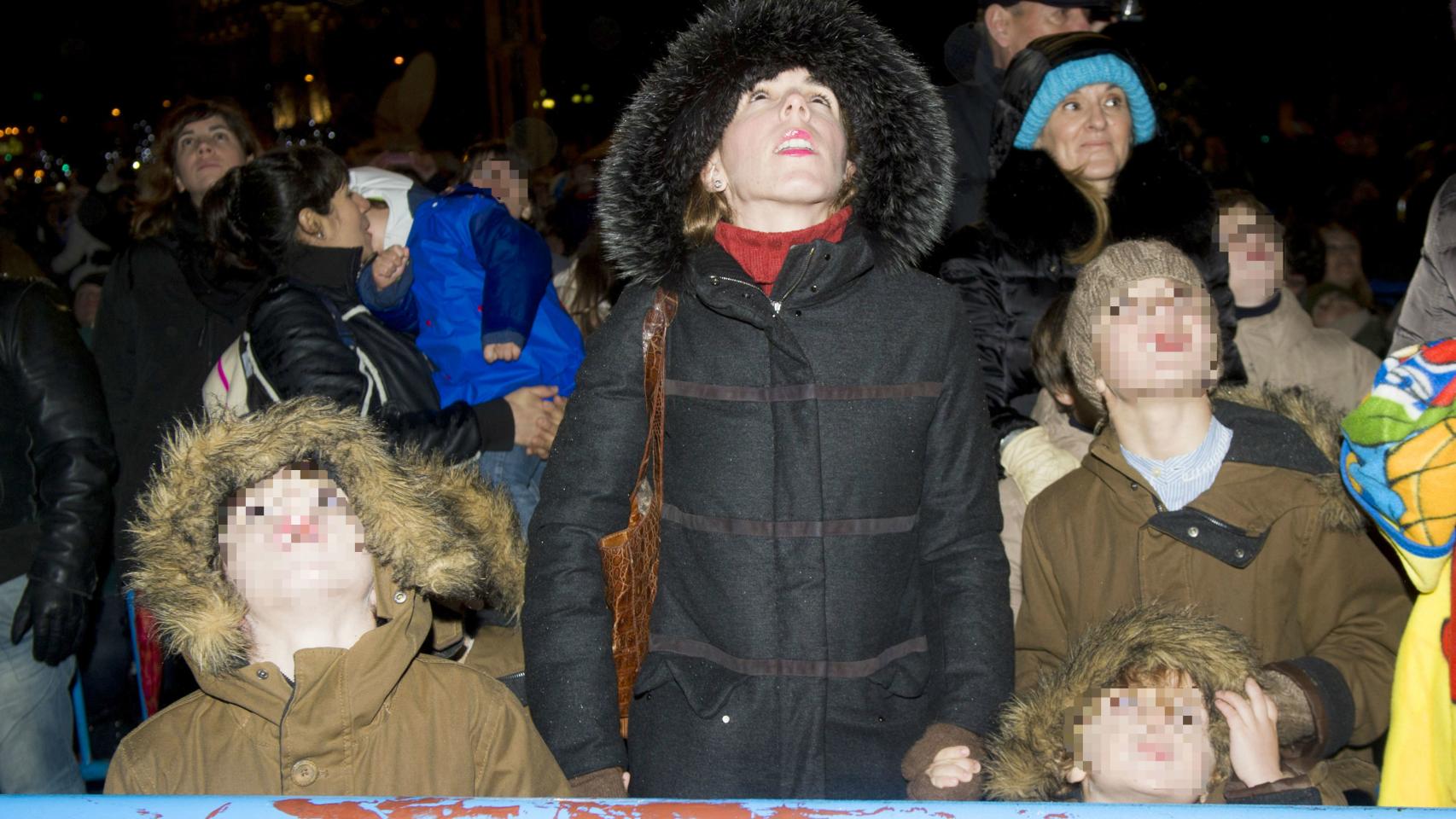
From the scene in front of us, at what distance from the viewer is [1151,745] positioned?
2072mm

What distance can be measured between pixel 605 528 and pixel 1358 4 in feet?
61.3

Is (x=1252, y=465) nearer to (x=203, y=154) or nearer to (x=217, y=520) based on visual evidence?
(x=217, y=520)

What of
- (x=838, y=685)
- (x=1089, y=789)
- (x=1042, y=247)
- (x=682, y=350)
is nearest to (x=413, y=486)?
(x=682, y=350)

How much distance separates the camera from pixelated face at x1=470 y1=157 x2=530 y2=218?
16.0 ft

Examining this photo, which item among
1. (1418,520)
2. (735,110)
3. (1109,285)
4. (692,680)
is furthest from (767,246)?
(1418,520)

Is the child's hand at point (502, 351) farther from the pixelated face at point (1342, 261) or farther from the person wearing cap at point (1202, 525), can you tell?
the pixelated face at point (1342, 261)

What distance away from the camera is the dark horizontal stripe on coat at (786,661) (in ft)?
7.20

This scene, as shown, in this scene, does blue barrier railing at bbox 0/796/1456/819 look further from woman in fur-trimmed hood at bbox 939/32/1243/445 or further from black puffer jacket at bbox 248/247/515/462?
woman in fur-trimmed hood at bbox 939/32/1243/445

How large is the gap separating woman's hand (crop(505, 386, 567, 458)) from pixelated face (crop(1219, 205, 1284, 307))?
2.10 metres

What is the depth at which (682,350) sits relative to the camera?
2326 millimetres

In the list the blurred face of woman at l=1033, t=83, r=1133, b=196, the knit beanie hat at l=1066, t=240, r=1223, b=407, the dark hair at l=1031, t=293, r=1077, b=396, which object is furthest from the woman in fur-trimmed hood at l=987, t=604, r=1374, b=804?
the blurred face of woman at l=1033, t=83, r=1133, b=196

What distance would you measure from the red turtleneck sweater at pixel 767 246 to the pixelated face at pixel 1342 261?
19.0 ft

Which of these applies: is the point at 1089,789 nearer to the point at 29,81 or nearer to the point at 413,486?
the point at 413,486

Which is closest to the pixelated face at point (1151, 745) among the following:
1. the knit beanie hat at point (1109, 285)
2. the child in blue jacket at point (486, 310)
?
the knit beanie hat at point (1109, 285)
